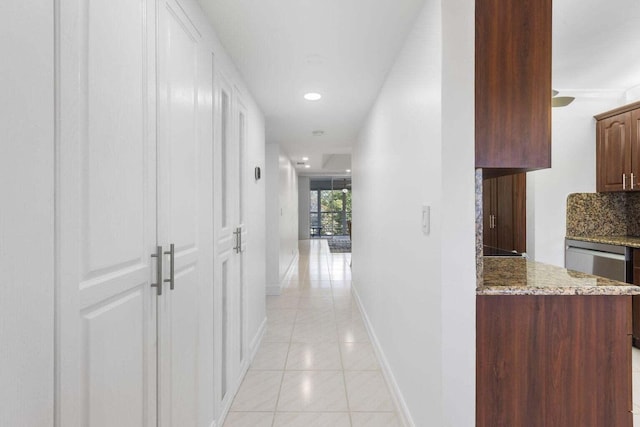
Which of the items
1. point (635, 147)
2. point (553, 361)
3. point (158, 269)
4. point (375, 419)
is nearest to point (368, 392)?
point (375, 419)

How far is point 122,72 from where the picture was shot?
3.49 feet

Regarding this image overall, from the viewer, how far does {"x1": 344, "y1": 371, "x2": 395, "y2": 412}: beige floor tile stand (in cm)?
223

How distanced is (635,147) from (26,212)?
447 cm

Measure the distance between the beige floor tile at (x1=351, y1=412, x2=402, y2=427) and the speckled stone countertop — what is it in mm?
1063

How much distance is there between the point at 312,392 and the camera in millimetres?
2412

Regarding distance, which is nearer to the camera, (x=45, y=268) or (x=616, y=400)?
(x=45, y=268)

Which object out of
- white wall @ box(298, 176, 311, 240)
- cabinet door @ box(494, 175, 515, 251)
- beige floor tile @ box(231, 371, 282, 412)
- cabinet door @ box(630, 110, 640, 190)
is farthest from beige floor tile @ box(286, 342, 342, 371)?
white wall @ box(298, 176, 311, 240)

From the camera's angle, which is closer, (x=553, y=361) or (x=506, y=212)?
(x=553, y=361)

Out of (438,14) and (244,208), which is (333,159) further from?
(438,14)

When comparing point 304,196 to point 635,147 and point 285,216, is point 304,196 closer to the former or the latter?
point 285,216

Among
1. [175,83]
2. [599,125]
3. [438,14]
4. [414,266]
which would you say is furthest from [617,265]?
[175,83]

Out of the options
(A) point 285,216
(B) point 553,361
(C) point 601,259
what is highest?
(A) point 285,216

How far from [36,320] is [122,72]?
0.74m

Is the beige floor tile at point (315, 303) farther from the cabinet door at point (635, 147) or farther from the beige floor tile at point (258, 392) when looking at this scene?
the cabinet door at point (635, 147)
